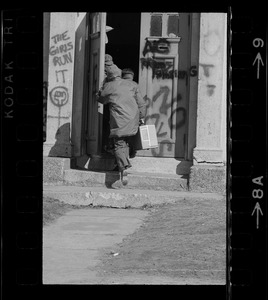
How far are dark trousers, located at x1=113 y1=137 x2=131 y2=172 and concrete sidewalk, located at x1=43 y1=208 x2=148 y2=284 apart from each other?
0.80m

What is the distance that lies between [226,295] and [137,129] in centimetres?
757

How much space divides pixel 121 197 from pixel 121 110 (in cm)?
130

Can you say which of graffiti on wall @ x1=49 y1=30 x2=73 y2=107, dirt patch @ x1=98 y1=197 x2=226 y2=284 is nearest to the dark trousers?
dirt patch @ x1=98 y1=197 x2=226 y2=284

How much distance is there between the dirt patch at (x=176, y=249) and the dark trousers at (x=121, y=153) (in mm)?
1243

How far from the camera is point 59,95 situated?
11.8 metres

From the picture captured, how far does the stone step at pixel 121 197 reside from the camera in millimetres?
10477

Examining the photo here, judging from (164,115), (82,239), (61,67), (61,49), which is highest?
(61,49)

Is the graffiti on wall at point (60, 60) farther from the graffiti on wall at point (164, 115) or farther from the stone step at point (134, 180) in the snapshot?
the graffiti on wall at point (164, 115)

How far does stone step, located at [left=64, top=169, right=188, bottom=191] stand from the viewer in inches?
442

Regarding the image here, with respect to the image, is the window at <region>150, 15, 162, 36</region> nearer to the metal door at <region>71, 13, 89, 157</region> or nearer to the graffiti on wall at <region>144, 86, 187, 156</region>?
the graffiti on wall at <region>144, 86, 187, 156</region>

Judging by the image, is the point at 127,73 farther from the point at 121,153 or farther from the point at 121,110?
the point at 121,153

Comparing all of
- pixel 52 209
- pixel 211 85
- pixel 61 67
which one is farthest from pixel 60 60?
pixel 52 209
